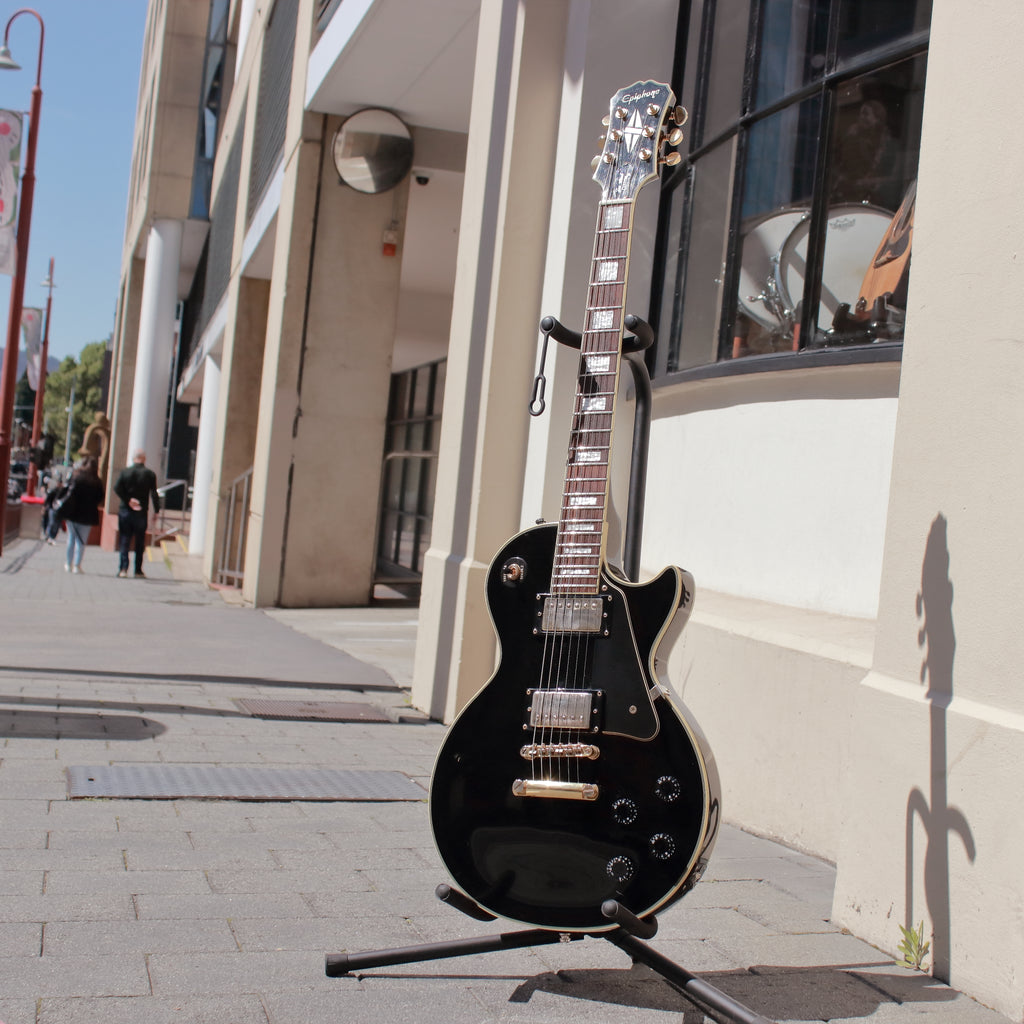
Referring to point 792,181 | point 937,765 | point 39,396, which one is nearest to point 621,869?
point 937,765

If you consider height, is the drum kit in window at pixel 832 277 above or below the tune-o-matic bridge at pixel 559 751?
above

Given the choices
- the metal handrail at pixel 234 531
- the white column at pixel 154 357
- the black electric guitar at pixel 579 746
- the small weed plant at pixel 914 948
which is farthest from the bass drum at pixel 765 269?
the white column at pixel 154 357

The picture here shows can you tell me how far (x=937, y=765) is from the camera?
302cm

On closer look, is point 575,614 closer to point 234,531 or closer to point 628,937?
point 628,937

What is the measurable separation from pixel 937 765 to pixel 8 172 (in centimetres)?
1296

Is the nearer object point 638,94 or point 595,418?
point 595,418

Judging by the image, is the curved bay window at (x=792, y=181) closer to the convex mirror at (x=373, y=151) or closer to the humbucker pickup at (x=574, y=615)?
the humbucker pickup at (x=574, y=615)

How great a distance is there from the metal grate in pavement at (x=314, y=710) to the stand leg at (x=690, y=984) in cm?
379

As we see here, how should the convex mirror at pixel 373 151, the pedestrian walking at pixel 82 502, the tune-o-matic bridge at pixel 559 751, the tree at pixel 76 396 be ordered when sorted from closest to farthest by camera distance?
the tune-o-matic bridge at pixel 559 751 < the convex mirror at pixel 373 151 < the pedestrian walking at pixel 82 502 < the tree at pixel 76 396

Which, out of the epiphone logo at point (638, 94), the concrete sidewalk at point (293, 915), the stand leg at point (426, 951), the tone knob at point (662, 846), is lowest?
the concrete sidewalk at point (293, 915)

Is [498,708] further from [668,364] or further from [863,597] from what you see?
[668,364]

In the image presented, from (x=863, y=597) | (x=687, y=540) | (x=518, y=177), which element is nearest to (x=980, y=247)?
(x=863, y=597)

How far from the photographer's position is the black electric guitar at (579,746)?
2.59 meters

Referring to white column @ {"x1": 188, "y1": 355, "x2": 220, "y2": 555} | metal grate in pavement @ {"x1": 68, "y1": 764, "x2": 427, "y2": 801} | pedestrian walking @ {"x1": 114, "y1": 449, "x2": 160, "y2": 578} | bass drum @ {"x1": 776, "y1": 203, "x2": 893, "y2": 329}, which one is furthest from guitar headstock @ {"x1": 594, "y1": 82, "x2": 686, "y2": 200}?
white column @ {"x1": 188, "y1": 355, "x2": 220, "y2": 555}
